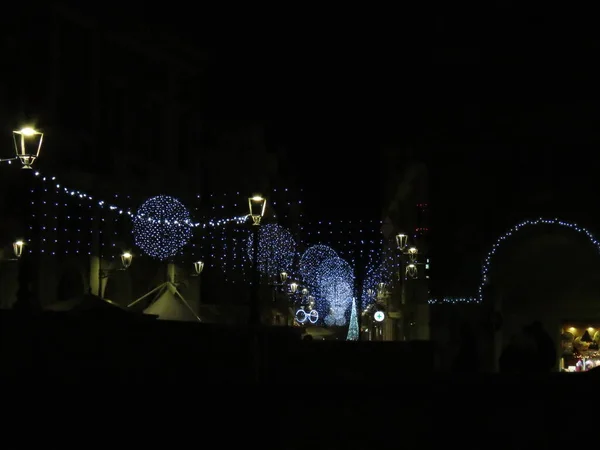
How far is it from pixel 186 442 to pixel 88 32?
24677 millimetres

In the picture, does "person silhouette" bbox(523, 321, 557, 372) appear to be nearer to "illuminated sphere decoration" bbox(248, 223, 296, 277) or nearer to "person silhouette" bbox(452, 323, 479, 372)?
"person silhouette" bbox(452, 323, 479, 372)

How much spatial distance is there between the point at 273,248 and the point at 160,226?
1180cm

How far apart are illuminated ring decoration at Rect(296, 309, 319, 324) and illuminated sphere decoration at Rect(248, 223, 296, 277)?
30.7 ft

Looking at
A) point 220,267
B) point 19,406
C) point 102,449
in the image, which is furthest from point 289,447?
point 220,267

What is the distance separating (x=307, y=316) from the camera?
58.1 meters

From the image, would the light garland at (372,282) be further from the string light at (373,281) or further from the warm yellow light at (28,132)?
the warm yellow light at (28,132)

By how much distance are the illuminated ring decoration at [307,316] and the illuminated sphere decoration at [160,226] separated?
24.2 m

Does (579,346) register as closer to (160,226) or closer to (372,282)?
(160,226)

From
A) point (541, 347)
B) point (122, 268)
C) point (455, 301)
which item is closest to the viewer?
point (541, 347)

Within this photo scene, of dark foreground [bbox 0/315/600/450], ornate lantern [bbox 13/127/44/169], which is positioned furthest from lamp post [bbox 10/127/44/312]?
dark foreground [bbox 0/315/600/450]

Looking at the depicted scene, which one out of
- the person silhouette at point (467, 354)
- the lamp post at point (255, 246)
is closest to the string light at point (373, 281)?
the lamp post at point (255, 246)

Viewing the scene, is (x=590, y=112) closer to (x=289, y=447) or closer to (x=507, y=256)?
(x=507, y=256)

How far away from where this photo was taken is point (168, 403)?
1315cm

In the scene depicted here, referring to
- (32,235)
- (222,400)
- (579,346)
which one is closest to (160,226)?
(579,346)
